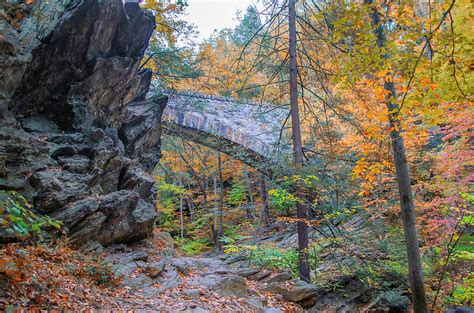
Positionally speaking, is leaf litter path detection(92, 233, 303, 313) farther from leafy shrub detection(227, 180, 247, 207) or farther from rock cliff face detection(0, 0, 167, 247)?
leafy shrub detection(227, 180, 247, 207)

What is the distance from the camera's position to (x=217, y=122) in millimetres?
13430

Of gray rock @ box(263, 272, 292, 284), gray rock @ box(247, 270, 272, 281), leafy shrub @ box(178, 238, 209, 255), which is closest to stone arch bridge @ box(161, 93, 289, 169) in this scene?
leafy shrub @ box(178, 238, 209, 255)

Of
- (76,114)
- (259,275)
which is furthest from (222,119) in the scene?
(259,275)

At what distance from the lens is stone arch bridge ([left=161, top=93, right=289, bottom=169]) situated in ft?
42.0

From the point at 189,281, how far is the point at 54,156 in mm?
3666

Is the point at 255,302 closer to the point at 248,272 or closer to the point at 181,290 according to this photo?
the point at 181,290

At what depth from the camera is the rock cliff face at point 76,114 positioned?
17.6 feet

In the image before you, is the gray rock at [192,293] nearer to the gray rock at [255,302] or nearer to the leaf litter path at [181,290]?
the leaf litter path at [181,290]

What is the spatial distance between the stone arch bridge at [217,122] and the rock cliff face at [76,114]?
3.99m

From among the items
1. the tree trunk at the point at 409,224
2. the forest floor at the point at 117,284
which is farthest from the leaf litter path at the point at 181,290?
the tree trunk at the point at 409,224

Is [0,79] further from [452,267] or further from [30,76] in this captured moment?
[452,267]

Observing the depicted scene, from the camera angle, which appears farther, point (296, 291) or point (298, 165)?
point (298, 165)

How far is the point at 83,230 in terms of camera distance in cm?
582

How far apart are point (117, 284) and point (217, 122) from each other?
9.35 meters
